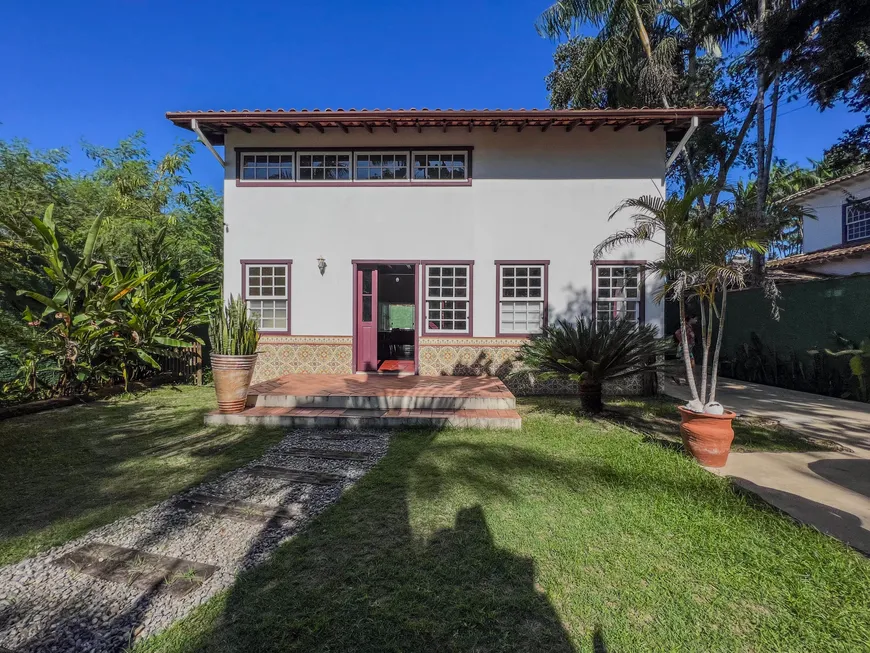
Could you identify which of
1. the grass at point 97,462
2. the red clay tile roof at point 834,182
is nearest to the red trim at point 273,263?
the grass at point 97,462

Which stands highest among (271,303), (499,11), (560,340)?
(499,11)

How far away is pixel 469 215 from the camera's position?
28.2ft

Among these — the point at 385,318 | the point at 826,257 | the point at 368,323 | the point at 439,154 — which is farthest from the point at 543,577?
the point at 826,257

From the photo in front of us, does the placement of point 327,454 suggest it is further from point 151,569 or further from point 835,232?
point 835,232

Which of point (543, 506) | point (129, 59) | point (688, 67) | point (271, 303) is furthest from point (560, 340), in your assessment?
point (129, 59)

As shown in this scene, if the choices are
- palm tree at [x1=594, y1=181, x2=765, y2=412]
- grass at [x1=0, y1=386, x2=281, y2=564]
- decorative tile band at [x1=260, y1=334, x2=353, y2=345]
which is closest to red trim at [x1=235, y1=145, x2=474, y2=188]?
decorative tile band at [x1=260, y1=334, x2=353, y2=345]

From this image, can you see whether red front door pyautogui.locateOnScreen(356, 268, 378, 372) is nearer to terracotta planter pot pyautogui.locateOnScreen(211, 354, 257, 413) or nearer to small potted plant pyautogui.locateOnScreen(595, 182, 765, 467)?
terracotta planter pot pyautogui.locateOnScreen(211, 354, 257, 413)

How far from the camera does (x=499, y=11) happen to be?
1100 centimetres

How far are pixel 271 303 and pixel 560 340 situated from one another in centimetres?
634

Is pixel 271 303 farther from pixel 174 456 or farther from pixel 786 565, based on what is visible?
pixel 786 565

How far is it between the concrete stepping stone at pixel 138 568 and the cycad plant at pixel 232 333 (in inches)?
125

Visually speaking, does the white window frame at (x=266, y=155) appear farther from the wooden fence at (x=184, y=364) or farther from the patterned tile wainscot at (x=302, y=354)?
the wooden fence at (x=184, y=364)

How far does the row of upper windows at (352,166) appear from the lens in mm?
8688

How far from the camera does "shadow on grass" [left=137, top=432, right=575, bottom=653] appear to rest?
1.82 meters
